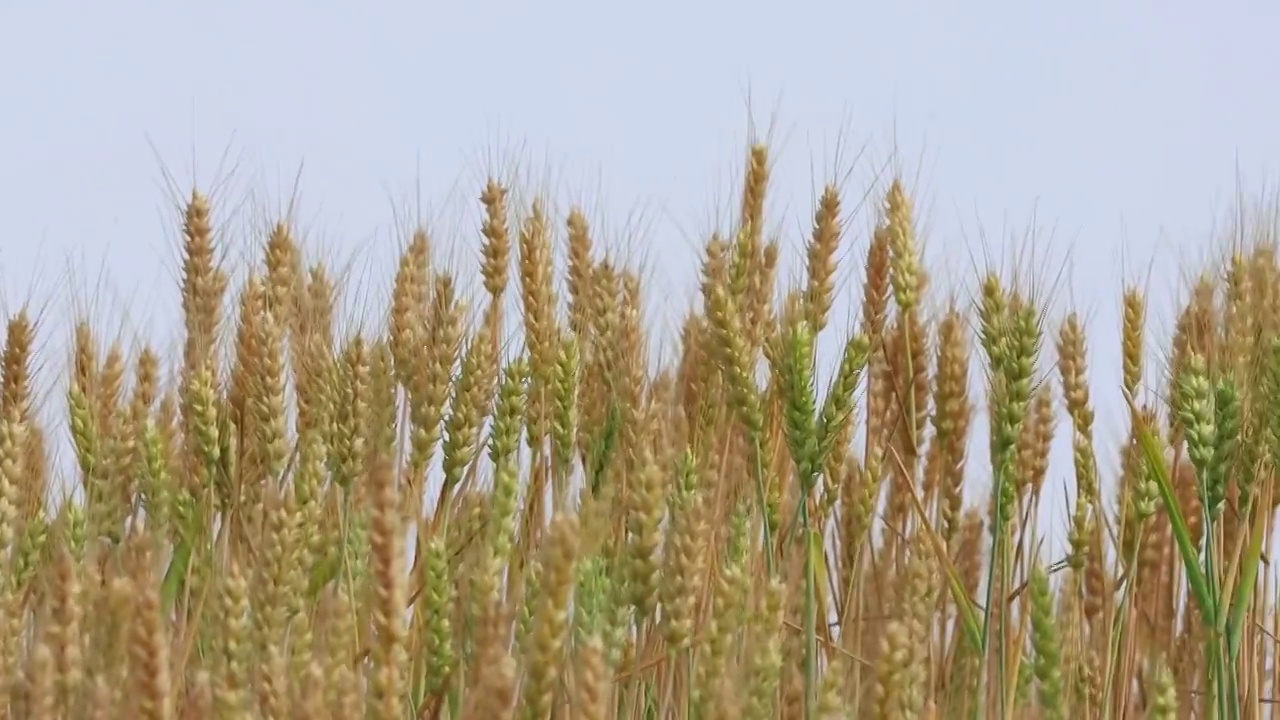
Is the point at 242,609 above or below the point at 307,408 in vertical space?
below

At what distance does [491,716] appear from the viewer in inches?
50.3

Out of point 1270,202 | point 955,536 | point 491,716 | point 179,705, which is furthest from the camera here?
point 1270,202

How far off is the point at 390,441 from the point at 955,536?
904 mm

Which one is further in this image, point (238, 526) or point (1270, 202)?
point (1270, 202)

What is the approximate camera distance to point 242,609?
1.90 m

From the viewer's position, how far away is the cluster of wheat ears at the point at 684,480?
6.97 feet

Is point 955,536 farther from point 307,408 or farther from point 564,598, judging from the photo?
point 564,598

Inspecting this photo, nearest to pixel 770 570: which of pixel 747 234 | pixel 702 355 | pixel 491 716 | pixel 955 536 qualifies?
pixel 955 536

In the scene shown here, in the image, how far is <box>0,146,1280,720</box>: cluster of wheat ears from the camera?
2.12 m

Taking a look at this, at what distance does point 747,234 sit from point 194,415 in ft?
3.33

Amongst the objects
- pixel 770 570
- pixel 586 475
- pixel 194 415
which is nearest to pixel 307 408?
pixel 194 415

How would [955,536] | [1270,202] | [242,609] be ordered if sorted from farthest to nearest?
[1270,202], [955,536], [242,609]

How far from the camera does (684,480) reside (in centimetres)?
238

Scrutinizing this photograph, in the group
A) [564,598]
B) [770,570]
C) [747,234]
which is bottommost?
[564,598]
